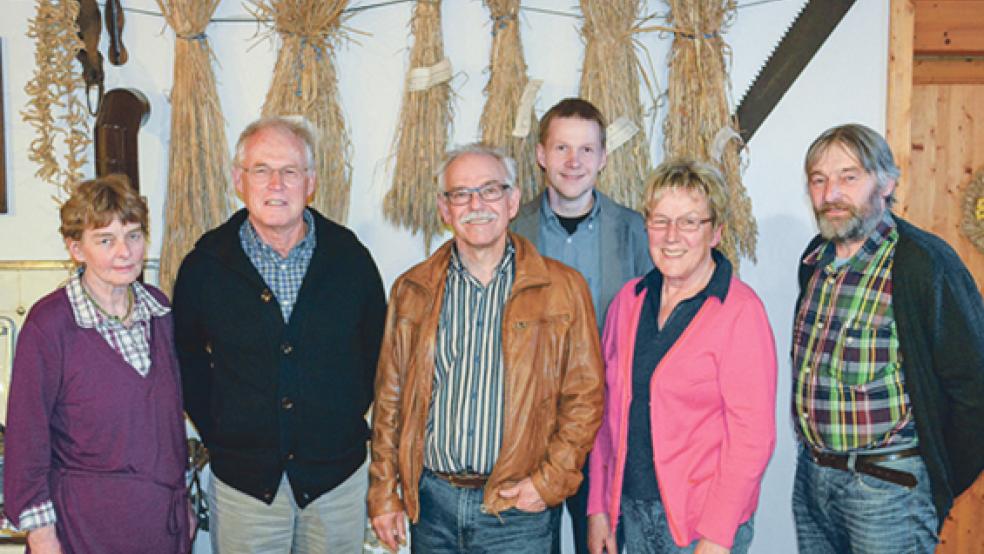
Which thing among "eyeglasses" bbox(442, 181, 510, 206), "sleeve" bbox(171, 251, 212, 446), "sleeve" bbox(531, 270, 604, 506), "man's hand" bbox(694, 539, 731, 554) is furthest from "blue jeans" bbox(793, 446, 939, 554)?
"sleeve" bbox(171, 251, 212, 446)

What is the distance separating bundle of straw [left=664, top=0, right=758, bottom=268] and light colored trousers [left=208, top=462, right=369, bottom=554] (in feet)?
4.98

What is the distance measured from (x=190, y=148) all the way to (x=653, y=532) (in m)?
2.02

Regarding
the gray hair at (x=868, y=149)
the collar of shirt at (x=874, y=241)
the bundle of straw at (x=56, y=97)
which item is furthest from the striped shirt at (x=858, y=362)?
the bundle of straw at (x=56, y=97)

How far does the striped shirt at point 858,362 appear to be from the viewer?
1.67 meters

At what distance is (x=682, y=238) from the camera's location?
5.32 ft

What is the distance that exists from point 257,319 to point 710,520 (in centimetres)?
117

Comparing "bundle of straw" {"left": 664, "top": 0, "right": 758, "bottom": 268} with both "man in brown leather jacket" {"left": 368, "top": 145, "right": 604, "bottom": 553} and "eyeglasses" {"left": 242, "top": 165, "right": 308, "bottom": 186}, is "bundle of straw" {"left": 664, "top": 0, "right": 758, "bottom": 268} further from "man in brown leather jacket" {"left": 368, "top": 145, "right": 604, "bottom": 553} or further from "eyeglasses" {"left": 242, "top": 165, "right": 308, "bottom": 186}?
"eyeglasses" {"left": 242, "top": 165, "right": 308, "bottom": 186}

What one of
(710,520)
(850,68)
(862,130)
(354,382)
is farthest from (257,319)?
(850,68)

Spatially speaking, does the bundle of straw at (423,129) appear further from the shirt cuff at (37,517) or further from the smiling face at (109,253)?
the shirt cuff at (37,517)

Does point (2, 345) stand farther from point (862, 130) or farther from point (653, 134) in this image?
point (862, 130)

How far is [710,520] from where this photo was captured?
5.05 ft

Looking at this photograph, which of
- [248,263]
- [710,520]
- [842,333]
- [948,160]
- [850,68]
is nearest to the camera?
[710,520]

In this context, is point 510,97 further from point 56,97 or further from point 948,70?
point 948,70

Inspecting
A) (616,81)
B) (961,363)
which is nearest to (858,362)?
(961,363)
